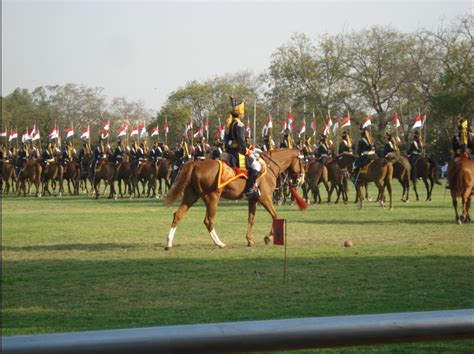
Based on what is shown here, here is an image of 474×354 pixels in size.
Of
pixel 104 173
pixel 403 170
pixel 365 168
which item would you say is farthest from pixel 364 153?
pixel 104 173

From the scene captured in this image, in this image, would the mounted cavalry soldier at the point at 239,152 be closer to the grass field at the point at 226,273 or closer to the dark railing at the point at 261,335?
the grass field at the point at 226,273

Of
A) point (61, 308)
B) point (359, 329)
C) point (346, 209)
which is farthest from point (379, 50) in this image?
point (359, 329)

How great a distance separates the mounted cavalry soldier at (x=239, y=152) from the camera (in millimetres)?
15805

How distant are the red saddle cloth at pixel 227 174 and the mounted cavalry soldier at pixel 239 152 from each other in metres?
0.09

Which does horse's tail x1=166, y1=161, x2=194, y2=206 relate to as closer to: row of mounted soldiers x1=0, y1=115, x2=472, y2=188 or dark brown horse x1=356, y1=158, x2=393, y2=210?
row of mounted soldiers x1=0, y1=115, x2=472, y2=188

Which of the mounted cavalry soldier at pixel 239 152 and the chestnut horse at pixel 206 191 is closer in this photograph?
the chestnut horse at pixel 206 191

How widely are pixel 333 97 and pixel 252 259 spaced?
61.9 metres

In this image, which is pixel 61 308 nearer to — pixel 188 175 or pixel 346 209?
pixel 188 175

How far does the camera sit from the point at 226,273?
12.0 m

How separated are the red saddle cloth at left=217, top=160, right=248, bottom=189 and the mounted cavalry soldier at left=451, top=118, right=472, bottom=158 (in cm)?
727

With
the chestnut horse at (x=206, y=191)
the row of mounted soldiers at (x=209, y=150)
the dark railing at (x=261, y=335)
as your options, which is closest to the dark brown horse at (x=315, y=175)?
the row of mounted soldiers at (x=209, y=150)

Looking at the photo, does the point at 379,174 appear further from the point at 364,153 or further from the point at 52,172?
the point at 52,172

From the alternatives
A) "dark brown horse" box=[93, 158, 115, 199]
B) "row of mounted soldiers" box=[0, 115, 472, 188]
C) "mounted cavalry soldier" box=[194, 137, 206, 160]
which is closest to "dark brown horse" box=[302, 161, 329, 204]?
"row of mounted soldiers" box=[0, 115, 472, 188]

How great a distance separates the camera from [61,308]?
936 centimetres
